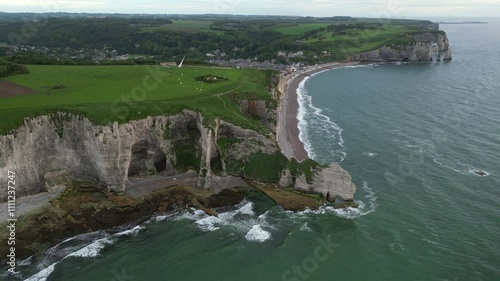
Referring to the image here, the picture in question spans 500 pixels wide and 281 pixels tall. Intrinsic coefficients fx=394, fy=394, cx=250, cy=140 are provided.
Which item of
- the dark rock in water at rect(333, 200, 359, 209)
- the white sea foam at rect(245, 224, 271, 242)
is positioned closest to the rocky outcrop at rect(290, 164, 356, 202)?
the dark rock in water at rect(333, 200, 359, 209)

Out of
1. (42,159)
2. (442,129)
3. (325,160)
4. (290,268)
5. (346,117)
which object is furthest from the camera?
(346,117)

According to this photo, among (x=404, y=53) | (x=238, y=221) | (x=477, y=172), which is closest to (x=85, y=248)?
(x=238, y=221)

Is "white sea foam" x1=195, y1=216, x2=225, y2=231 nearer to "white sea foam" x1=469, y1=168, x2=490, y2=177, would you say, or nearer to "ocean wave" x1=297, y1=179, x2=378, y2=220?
"ocean wave" x1=297, y1=179, x2=378, y2=220

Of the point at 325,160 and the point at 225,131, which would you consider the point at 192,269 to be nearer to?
→ the point at 225,131

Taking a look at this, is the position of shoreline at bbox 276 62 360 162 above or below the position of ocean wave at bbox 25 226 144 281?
above

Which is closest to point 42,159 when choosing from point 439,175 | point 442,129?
point 439,175

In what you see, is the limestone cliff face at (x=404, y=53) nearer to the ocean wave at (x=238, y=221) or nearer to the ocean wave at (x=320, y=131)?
the ocean wave at (x=320, y=131)
